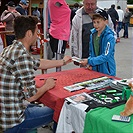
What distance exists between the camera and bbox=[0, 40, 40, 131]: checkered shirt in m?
1.94

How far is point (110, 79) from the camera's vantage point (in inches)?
96.0

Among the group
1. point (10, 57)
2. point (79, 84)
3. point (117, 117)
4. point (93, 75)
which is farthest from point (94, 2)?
point (117, 117)

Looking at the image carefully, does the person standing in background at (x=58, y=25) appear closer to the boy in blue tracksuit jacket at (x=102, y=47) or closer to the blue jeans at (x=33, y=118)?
the boy in blue tracksuit jacket at (x=102, y=47)

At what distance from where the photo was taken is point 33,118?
7.06 ft

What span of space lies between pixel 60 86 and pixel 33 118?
1.18ft

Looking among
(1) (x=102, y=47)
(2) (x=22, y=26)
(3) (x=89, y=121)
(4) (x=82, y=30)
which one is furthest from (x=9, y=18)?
(3) (x=89, y=121)

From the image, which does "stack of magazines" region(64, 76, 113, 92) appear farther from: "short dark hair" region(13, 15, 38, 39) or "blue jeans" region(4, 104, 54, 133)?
"short dark hair" region(13, 15, 38, 39)

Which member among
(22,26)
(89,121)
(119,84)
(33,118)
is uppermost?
(22,26)

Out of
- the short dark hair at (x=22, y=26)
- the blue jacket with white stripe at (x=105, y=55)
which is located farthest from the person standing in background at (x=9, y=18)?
the short dark hair at (x=22, y=26)

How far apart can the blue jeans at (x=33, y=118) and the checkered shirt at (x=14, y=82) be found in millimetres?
54

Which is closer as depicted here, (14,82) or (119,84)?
(14,82)

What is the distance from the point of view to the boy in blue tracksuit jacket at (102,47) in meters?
2.70

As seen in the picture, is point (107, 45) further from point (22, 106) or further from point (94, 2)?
point (22, 106)

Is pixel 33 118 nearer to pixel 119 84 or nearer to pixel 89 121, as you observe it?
pixel 89 121
